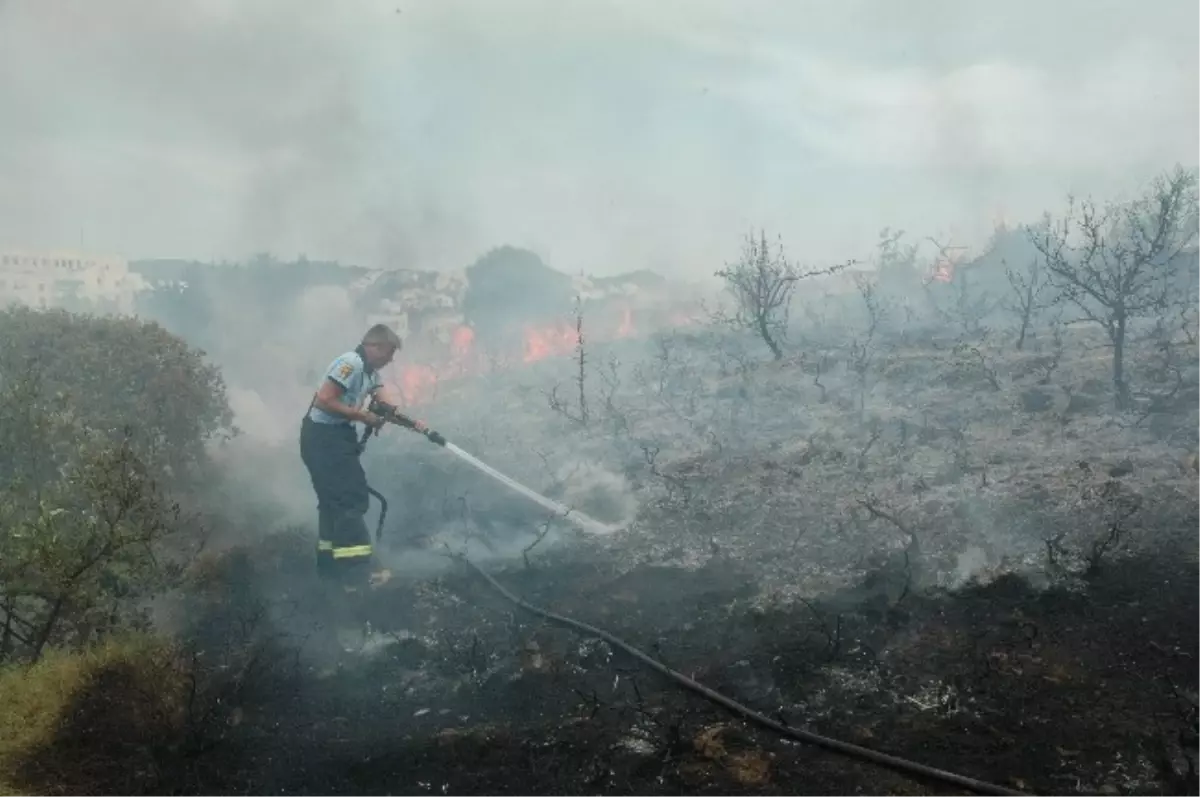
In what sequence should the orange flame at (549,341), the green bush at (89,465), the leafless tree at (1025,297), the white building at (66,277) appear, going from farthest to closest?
the white building at (66,277) < the orange flame at (549,341) < the leafless tree at (1025,297) < the green bush at (89,465)

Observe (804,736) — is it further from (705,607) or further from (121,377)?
(121,377)

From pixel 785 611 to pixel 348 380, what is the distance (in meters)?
4.44

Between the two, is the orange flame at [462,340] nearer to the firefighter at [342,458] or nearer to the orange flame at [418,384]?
the orange flame at [418,384]

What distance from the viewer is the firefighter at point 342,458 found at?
7.11 metres

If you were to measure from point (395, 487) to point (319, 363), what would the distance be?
17.4m

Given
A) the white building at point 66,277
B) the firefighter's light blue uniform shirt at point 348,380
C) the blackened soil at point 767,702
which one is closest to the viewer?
the blackened soil at point 767,702

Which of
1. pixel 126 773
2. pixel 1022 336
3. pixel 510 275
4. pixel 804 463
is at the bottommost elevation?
pixel 126 773

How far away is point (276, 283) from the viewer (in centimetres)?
3631

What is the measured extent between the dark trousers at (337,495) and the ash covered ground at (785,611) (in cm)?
45

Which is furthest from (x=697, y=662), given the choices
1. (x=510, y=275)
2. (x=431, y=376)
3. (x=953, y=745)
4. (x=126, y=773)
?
(x=510, y=275)

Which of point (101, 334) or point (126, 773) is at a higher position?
point (101, 334)

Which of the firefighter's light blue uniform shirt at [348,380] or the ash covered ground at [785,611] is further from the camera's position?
the firefighter's light blue uniform shirt at [348,380]

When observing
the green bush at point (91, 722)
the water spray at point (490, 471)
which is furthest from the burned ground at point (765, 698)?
the water spray at point (490, 471)

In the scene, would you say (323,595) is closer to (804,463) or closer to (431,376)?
(804,463)
